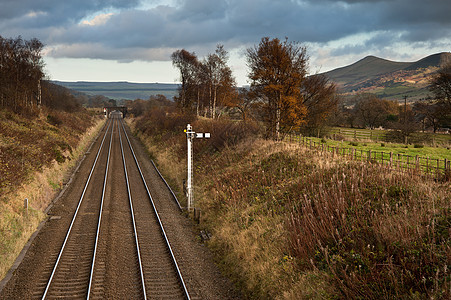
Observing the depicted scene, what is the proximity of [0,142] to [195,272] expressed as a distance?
670 inches

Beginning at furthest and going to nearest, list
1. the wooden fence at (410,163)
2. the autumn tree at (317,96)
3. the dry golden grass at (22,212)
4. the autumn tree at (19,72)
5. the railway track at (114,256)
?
the autumn tree at (19,72)
the autumn tree at (317,96)
the wooden fence at (410,163)
the dry golden grass at (22,212)
the railway track at (114,256)

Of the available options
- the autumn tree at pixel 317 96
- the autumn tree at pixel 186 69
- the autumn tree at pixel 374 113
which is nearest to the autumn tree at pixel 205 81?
the autumn tree at pixel 186 69

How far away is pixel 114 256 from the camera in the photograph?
457 inches

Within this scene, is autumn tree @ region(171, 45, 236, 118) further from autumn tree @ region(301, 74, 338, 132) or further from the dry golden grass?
the dry golden grass

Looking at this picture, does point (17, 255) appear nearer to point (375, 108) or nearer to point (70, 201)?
point (70, 201)

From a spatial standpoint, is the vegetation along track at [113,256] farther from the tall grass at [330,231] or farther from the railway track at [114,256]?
the tall grass at [330,231]

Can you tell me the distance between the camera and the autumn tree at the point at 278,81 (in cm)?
2562

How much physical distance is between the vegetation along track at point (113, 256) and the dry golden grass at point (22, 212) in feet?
4.36

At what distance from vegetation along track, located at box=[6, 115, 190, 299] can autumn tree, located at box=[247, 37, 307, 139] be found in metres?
12.4

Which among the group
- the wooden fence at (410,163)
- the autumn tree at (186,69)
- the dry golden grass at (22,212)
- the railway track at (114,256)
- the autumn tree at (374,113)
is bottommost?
the railway track at (114,256)

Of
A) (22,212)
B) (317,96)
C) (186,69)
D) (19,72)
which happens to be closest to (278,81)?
(317,96)

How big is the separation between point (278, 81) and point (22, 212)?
1957 centimetres

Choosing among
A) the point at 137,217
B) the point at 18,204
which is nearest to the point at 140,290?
the point at 137,217

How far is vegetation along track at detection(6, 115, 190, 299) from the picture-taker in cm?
938
